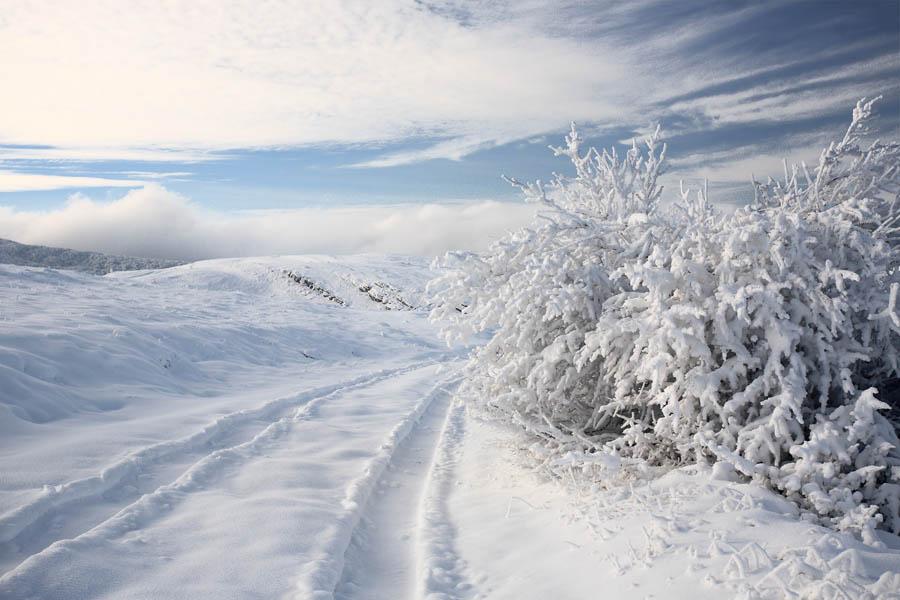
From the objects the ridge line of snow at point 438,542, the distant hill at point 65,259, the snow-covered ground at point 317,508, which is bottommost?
the ridge line of snow at point 438,542

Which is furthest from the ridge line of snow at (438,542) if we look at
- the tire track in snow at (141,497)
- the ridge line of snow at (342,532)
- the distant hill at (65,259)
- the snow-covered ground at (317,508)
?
the distant hill at (65,259)

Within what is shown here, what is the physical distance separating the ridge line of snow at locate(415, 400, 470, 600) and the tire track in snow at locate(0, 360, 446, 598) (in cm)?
269

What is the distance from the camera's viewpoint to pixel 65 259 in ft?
206

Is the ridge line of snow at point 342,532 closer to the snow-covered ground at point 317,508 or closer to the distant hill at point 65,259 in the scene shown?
the snow-covered ground at point 317,508

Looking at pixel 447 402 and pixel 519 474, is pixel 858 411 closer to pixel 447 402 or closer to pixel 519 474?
pixel 519 474

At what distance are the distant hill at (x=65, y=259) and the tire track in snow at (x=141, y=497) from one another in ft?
196

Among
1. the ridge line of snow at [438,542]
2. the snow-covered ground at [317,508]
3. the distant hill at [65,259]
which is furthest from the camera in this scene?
the distant hill at [65,259]

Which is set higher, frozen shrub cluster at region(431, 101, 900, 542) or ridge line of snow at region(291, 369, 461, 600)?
frozen shrub cluster at region(431, 101, 900, 542)

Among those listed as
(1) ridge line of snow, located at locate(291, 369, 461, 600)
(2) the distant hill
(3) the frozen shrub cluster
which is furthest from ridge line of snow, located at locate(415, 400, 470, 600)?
(2) the distant hill

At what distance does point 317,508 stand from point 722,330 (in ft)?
15.3

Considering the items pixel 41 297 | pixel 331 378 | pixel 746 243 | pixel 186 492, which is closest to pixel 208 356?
pixel 331 378

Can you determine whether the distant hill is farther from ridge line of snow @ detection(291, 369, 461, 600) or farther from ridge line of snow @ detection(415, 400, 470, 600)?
ridge line of snow @ detection(415, 400, 470, 600)

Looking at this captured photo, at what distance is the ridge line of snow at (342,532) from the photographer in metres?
4.23

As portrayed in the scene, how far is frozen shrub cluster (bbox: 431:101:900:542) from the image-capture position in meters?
4.60
